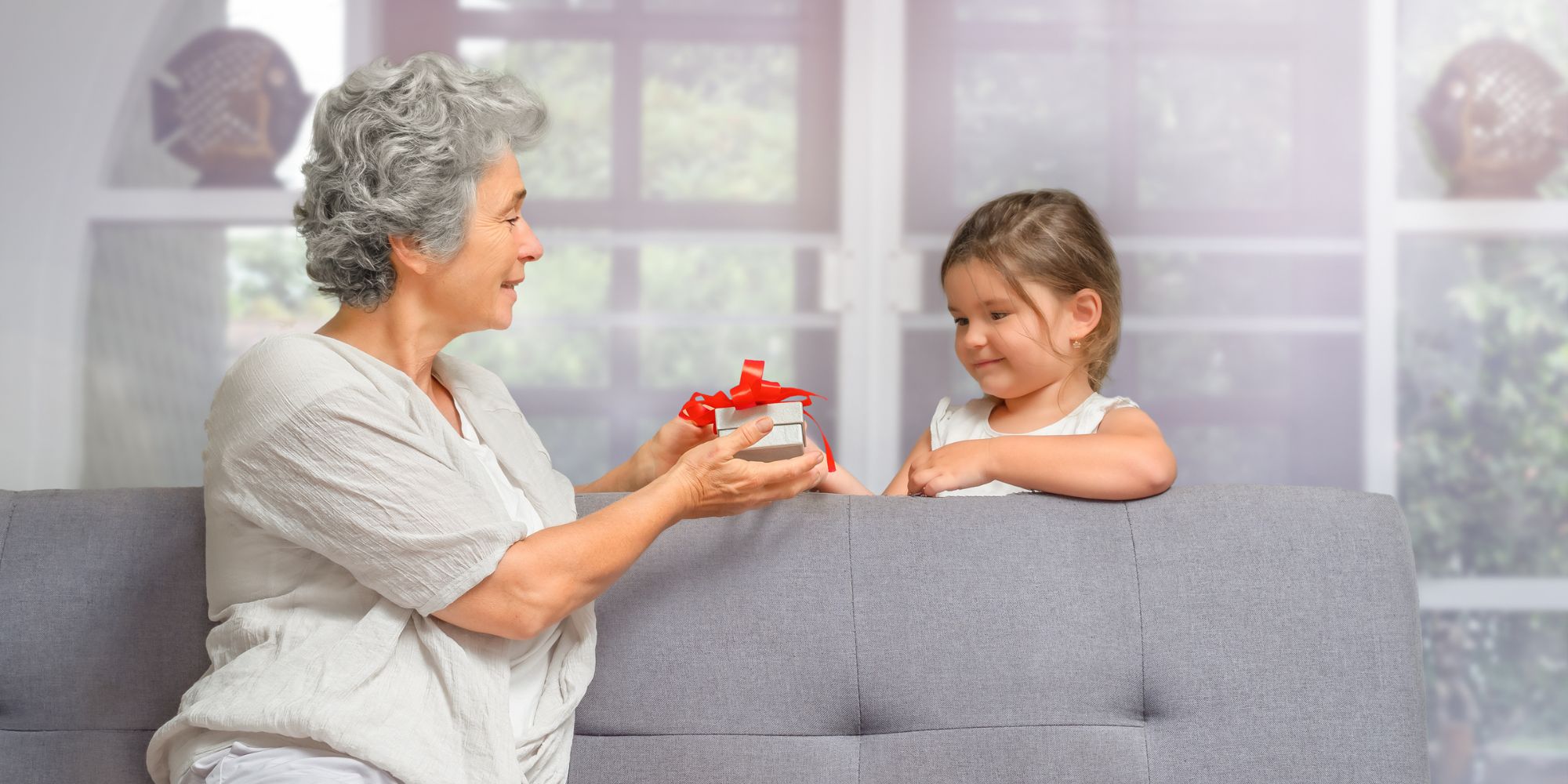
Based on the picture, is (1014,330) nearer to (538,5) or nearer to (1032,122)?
(1032,122)

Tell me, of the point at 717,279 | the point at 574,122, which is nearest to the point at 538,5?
the point at 574,122

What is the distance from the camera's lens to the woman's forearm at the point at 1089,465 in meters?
1.58

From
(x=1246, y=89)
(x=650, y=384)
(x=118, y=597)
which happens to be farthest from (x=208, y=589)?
(x=1246, y=89)

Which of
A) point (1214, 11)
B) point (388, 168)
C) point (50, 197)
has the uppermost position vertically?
Answer: point (1214, 11)

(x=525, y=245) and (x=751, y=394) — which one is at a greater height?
(x=525, y=245)

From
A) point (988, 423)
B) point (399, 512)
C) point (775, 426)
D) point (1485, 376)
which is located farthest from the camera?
point (1485, 376)

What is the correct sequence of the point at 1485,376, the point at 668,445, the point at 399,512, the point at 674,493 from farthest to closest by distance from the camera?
the point at 1485,376 < the point at 668,445 < the point at 674,493 < the point at 399,512

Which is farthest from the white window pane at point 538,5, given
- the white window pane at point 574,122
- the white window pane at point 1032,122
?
the white window pane at point 1032,122

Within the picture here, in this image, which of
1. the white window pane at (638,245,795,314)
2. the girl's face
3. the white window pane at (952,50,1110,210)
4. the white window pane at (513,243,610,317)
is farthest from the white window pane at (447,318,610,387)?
the girl's face

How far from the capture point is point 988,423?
75.8 inches

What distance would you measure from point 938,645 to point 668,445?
499 mm

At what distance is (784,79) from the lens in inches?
111

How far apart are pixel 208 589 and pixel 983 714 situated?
3.15ft

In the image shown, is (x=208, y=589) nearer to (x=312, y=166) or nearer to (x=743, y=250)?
(x=312, y=166)
